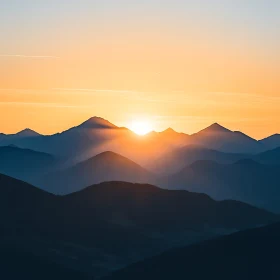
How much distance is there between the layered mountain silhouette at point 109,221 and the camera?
268ft

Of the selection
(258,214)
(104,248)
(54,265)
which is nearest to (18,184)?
(104,248)

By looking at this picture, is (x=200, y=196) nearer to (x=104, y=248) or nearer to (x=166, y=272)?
(x=104, y=248)

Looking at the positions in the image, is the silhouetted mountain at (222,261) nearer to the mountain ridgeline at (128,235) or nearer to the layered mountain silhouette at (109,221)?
the mountain ridgeline at (128,235)

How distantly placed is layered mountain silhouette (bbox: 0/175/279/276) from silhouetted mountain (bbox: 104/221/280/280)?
1454 centimetres

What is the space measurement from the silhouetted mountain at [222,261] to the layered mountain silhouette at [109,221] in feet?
47.7

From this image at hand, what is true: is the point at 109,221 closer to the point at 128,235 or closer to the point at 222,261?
the point at 128,235

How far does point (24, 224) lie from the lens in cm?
8906

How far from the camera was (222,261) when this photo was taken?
5725 centimetres

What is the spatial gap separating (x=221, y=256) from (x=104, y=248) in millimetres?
32023

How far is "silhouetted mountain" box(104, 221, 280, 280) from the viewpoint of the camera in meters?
54.9

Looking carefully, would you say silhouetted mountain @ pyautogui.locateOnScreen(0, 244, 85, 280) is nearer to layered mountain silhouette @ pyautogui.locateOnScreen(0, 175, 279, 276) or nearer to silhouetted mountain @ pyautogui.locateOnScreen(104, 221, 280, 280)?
layered mountain silhouette @ pyautogui.locateOnScreen(0, 175, 279, 276)

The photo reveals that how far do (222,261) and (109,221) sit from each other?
151 feet

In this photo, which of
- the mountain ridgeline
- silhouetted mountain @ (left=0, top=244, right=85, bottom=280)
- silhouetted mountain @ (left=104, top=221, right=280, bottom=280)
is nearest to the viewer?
silhouetted mountain @ (left=104, top=221, right=280, bottom=280)

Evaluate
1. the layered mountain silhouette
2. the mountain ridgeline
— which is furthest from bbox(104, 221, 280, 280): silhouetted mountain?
the layered mountain silhouette
